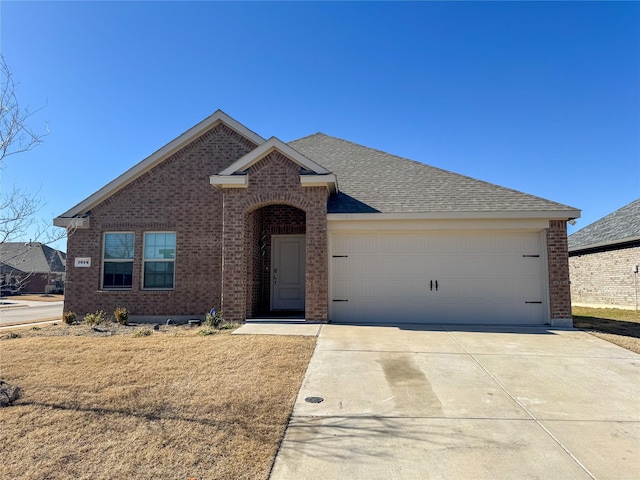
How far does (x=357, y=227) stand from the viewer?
33.1ft

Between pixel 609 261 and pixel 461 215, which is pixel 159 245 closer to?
pixel 461 215

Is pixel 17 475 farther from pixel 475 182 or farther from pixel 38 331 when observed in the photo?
pixel 475 182

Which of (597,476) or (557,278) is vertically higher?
(557,278)

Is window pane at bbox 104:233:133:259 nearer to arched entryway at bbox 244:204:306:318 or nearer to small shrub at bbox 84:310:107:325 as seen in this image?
small shrub at bbox 84:310:107:325

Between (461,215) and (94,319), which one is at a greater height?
(461,215)

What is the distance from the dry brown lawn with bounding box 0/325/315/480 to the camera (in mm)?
3312

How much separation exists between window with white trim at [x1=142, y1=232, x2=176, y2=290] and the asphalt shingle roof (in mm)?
5003

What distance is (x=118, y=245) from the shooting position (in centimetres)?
1176

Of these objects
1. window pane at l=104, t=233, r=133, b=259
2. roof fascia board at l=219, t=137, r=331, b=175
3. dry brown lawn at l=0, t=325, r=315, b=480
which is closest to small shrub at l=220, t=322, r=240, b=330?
dry brown lawn at l=0, t=325, r=315, b=480

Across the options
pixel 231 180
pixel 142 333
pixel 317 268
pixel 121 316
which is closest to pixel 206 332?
pixel 142 333

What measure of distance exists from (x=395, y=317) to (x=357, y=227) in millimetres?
2513

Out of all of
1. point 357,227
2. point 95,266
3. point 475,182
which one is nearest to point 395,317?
point 357,227

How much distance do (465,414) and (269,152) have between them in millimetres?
7628

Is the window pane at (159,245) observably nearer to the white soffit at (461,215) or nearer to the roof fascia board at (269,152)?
the roof fascia board at (269,152)
